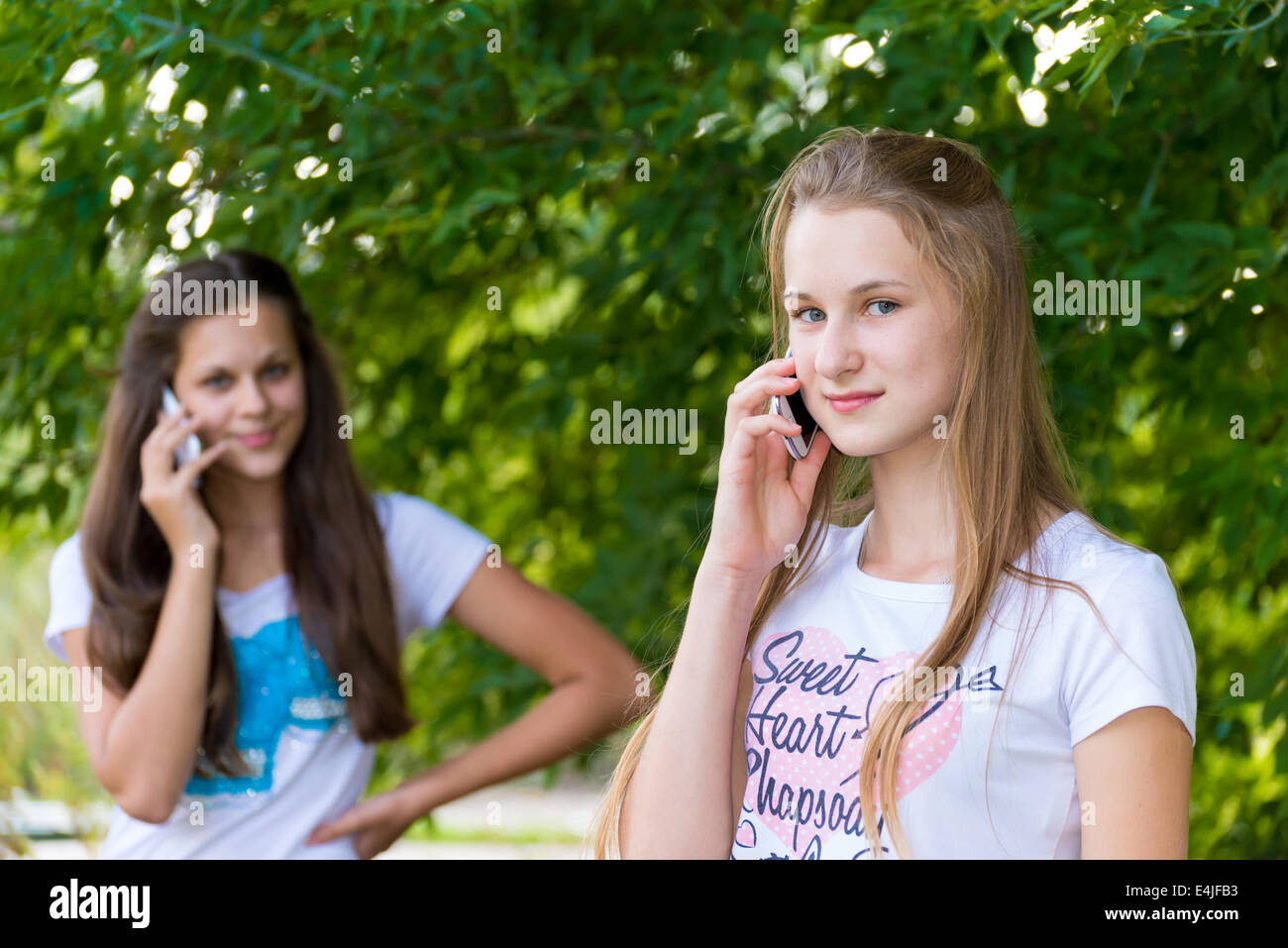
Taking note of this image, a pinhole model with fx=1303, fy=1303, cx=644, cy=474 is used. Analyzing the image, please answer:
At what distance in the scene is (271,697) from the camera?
2.40 m

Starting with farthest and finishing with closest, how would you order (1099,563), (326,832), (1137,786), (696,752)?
(326,832) < (696,752) < (1099,563) < (1137,786)

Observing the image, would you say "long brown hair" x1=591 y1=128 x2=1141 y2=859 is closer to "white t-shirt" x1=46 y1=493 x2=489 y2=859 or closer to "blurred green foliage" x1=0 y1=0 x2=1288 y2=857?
"blurred green foliage" x1=0 y1=0 x2=1288 y2=857

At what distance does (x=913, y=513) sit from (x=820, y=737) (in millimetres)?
302

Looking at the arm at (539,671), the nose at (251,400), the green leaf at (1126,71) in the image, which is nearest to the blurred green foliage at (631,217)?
the green leaf at (1126,71)

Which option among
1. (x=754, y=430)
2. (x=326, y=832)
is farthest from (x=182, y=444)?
(x=754, y=430)

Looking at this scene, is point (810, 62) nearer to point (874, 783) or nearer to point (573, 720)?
point (573, 720)

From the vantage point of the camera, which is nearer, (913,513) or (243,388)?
(913,513)

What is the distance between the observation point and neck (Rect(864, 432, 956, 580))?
1579mm

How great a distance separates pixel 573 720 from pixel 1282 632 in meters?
1.41

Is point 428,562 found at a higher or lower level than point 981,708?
higher

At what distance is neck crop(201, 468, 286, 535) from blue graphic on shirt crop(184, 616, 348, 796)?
0.77ft

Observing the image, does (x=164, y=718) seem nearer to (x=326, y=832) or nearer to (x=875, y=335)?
(x=326, y=832)

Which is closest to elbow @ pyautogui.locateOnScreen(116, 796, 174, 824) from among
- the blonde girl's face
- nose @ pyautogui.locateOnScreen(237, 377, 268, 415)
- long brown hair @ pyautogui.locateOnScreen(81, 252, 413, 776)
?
long brown hair @ pyautogui.locateOnScreen(81, 252, 413, 776)
